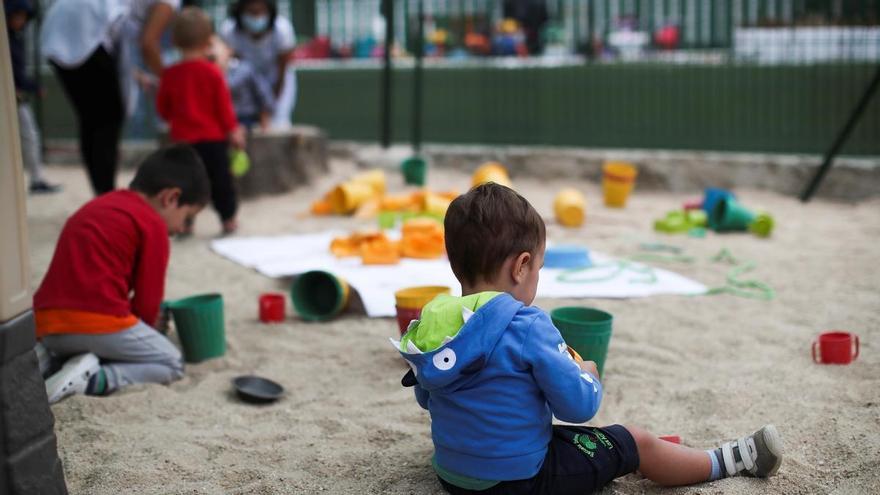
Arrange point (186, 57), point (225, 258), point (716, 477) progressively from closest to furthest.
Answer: point (716, 477) < point (225, 258) < point (186, 57)

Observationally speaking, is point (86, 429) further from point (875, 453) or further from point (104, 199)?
point (875, 453)

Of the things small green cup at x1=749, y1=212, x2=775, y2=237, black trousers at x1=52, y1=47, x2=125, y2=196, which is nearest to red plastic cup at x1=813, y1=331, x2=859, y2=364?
small green cup at x1=749, y1=212, x2=775, y2=237

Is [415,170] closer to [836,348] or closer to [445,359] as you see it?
[836,348]

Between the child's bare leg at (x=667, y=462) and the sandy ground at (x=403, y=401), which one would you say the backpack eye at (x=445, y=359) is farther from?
the child's bare leg at (x=667, y=462)

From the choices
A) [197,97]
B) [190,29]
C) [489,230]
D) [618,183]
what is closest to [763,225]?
[618,183]

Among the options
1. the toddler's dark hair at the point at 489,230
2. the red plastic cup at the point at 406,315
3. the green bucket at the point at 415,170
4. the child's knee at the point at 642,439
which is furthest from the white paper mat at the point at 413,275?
the green bucket at the point at 415,170

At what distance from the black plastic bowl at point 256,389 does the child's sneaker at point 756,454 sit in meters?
1.41

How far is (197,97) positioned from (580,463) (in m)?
4.19

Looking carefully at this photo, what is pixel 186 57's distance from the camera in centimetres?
570

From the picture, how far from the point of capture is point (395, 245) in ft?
16.2

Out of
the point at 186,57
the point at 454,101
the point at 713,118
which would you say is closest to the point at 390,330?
the point at 186,57

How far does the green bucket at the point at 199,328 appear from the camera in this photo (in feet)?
11.1

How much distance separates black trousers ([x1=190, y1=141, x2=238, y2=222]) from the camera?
18.8 feet

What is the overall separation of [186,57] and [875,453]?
4532mm
